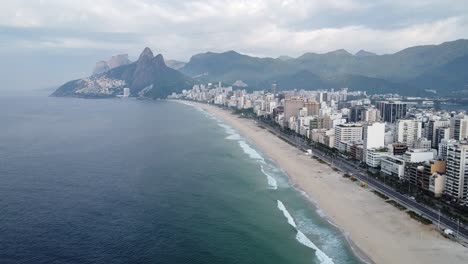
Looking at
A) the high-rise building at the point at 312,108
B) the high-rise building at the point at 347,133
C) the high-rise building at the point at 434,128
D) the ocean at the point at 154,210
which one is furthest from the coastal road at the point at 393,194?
Result: the high-rise building at the point at 312,108

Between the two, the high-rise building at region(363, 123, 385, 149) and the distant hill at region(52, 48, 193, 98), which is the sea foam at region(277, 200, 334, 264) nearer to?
the high-rise building at region(363, 123, 385, 149)

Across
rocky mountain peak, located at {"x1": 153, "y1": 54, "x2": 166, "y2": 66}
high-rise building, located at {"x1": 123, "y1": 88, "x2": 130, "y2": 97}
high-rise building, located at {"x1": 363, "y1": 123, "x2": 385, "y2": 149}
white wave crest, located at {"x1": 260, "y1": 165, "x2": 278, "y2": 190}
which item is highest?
rocky mountain peak, located at {"x1": 153, "y1": 54, "x2": 166, "y2": 66}

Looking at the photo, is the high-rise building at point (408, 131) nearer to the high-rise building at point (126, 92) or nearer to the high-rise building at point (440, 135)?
the high-rise building at point (440, 135)

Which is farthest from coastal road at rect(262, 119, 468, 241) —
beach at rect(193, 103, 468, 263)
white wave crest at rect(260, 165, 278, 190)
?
white wave crest at rect(260, 165, 278, 190)

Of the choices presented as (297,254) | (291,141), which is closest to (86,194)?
(297,254)

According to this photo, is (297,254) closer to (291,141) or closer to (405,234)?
(405,234)
